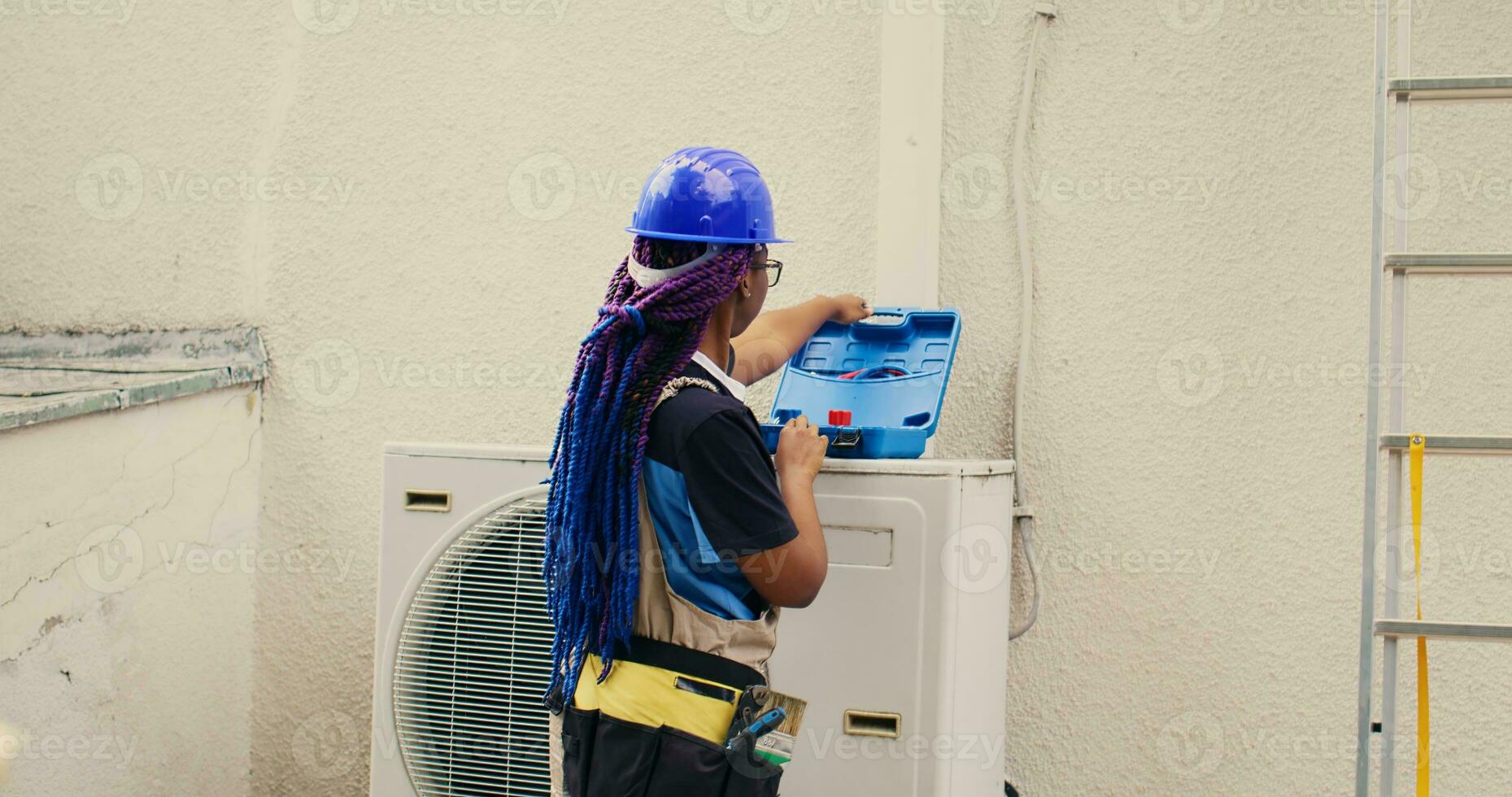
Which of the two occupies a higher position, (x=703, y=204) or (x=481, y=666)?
(x=703, y=204)

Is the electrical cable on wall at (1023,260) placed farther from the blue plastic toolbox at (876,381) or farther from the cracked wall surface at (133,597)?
the cracked wall surface at (133,597)

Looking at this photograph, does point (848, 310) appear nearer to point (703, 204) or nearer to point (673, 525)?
point (703, 204)

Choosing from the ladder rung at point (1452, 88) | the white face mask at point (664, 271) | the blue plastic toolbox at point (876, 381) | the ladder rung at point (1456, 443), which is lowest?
the ladder rung at point (1456, 443)

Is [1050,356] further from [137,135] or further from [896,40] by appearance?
[137,135]

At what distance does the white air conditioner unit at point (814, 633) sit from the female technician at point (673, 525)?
11.0 inches

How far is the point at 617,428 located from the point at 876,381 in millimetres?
595

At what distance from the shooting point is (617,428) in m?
1.40

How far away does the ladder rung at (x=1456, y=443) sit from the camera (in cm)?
154

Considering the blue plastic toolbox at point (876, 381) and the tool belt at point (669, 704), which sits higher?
the blue plastic toolbox at point (876, 381)

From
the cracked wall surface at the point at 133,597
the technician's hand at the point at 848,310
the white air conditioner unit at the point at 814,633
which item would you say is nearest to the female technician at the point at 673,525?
the white air conditioner unit at the point at 814,633

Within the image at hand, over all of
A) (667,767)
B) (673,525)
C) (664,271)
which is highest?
(664,271)

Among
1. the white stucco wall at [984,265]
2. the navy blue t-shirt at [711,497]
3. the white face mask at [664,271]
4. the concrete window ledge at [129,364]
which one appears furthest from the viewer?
the concrete window ledge at [129,364]

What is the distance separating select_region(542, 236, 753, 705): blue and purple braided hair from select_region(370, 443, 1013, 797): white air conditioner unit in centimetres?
37

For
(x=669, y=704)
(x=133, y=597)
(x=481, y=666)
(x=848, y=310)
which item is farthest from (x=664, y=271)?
(x=133, y=597)
